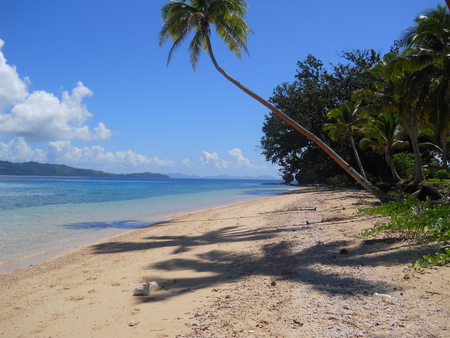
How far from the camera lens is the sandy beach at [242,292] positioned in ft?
10.5

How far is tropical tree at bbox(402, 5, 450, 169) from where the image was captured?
36.5 ft

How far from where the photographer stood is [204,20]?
46.5 ft

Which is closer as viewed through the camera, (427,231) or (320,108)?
(427,231)

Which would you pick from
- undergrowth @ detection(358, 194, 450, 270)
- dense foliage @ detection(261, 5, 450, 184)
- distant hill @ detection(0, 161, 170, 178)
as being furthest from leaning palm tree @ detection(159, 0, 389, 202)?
distant hill @ detection(0, 161, 170, 178)

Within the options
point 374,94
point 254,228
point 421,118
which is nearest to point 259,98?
point 254,228

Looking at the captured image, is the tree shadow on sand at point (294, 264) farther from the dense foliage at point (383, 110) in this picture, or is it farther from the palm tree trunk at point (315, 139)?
the dense foliage at point (383, 110)

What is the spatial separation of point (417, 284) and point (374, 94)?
15390 mm

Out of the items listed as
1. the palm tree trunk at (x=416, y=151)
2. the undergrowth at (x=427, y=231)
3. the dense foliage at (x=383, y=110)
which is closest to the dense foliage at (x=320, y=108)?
the dense foliage at (x=383, y=110)

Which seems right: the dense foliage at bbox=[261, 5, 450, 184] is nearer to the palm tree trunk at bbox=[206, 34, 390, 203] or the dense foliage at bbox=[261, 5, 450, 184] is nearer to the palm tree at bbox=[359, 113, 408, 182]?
the palm tree at bbox=[359, 113, 408, 182]

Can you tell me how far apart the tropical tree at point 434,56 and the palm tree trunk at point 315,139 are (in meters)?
3.19

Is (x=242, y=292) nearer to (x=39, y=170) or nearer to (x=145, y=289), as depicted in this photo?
(x=145, y=289)

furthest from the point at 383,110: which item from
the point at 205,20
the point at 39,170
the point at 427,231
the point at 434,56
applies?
the point at 39,170

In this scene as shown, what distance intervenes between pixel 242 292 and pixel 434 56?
1151 cm

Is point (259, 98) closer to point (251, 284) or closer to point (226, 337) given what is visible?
point (251, 284)
